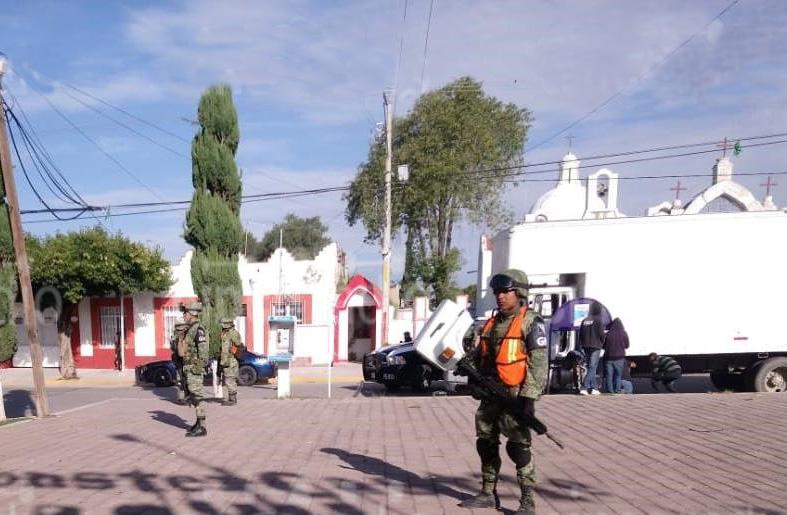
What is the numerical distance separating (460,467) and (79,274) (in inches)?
676

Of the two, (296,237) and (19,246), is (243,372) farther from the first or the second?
(296,237)

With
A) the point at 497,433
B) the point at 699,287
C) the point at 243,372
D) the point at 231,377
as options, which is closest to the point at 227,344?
the point at 231,377

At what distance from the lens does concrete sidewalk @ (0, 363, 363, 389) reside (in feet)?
59.4

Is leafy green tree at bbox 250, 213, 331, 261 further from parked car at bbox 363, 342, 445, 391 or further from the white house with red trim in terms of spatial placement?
parked car at bbox 363, 342, 445, 391

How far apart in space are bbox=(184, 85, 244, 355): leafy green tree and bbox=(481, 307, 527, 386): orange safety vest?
31.2ft

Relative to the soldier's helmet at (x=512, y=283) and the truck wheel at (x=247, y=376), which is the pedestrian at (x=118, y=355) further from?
the soldier's helmet at (x=512, y=283)

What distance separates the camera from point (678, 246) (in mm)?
11539

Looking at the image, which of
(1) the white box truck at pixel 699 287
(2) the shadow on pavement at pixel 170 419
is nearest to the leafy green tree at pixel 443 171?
(1) the white box truck at pixel 699 287

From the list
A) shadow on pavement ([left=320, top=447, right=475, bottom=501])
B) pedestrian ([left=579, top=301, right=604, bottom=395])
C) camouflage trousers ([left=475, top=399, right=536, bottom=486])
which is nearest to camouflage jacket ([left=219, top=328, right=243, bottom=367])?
shadow on pavement ([left=320, top=447, right=475, bottom=501])

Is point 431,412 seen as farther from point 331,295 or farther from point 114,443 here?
point 331,295

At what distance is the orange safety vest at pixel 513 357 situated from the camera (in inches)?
171

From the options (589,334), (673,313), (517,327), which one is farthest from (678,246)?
(517,327)

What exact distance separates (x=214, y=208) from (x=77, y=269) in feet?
29.1

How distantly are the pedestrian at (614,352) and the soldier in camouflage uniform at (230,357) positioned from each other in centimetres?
698
